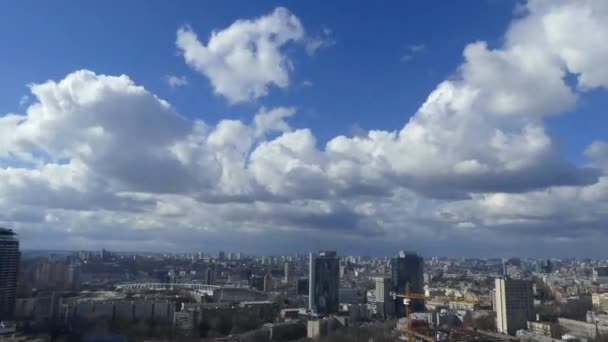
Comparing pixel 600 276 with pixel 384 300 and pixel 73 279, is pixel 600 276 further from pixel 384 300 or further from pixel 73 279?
pixel 73 279

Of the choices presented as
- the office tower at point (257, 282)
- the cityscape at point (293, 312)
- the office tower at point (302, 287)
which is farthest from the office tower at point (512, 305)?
the office tower at point (257, 282)

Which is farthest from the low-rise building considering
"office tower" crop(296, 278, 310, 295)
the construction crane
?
"office tower" crop(296, 278, 310, 295)

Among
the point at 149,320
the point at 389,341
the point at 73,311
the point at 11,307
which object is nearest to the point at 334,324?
the point at 389,341

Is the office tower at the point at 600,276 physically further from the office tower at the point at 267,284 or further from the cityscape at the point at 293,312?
the office tower at the point at 267,284

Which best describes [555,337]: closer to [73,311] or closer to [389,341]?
[389,341]

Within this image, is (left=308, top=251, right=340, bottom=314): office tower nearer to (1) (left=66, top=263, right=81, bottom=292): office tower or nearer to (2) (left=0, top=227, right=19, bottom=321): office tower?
(1) (left=66, top=263, right=81, bottom=292): office tower

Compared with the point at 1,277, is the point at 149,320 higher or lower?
lower

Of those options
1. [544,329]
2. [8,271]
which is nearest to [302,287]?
[544,329]
